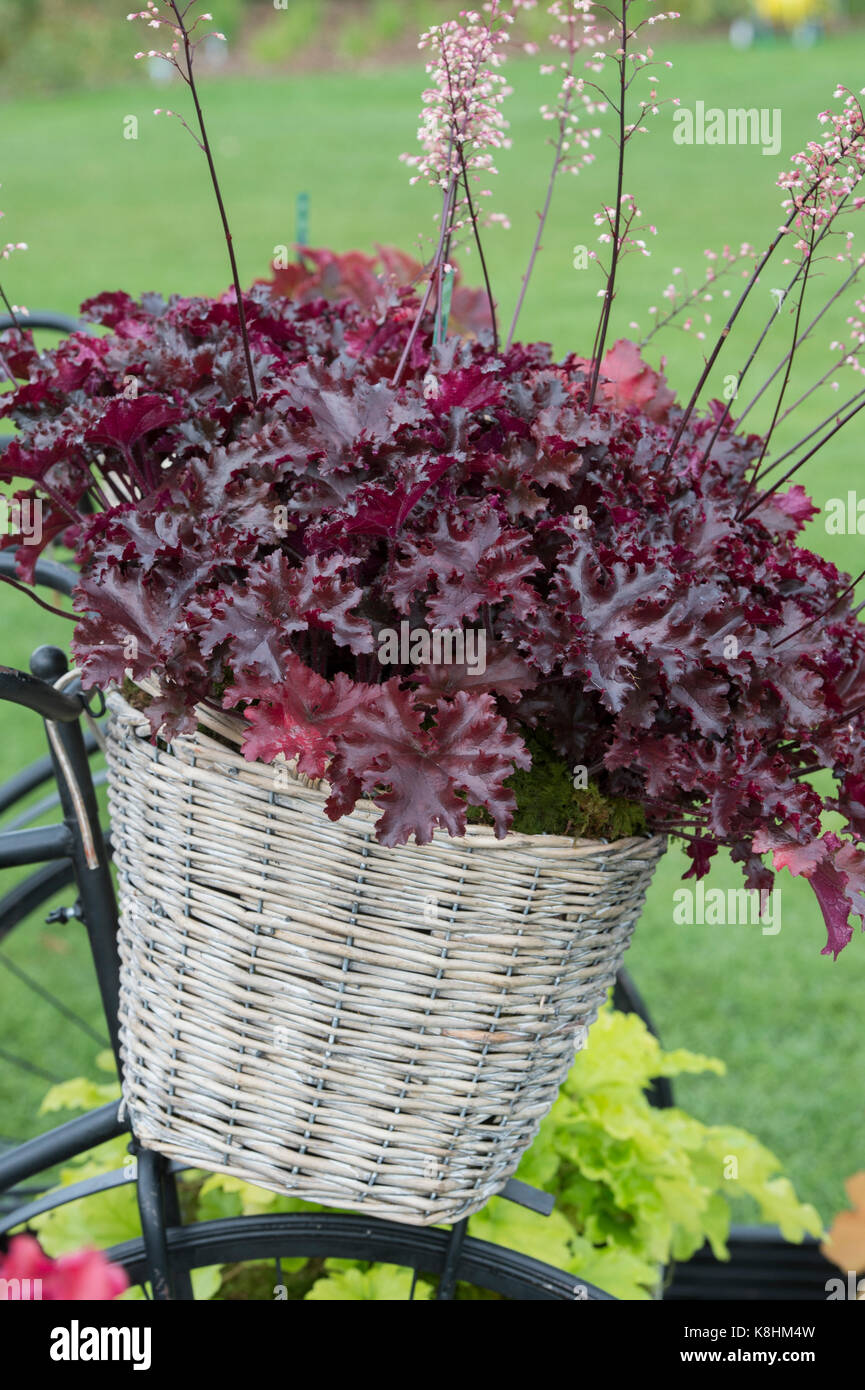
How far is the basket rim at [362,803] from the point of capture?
3.09 feet

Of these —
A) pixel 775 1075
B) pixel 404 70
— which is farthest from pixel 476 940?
pixel 404 70

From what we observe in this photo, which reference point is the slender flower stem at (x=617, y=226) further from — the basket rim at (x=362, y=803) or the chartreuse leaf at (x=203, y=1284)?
the chartreuse leaf at (x=203, y=1284)

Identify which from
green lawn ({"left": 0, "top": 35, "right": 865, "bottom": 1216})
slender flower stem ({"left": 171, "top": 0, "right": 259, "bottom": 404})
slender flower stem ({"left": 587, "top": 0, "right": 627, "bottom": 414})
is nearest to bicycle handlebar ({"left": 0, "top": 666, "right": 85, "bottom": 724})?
slender flower stem ({"left": 171, "top": 0, "right": 259, "bottom": 404})

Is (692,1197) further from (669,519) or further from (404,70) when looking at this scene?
(404,70)

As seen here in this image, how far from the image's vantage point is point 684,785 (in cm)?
96

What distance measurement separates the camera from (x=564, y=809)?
102 cm

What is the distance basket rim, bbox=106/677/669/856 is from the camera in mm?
942

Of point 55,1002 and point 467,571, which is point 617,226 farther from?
point 55,1002

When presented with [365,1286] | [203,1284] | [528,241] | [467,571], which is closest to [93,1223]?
[203,1284]

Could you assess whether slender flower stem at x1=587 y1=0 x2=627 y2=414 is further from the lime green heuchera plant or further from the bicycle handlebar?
the lime green heuchera plant

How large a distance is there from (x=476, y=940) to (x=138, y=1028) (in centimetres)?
35

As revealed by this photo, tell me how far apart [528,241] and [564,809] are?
901 centimetres

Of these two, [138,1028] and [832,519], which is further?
[832,519]

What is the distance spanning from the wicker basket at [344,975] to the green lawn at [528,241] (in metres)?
1.36
